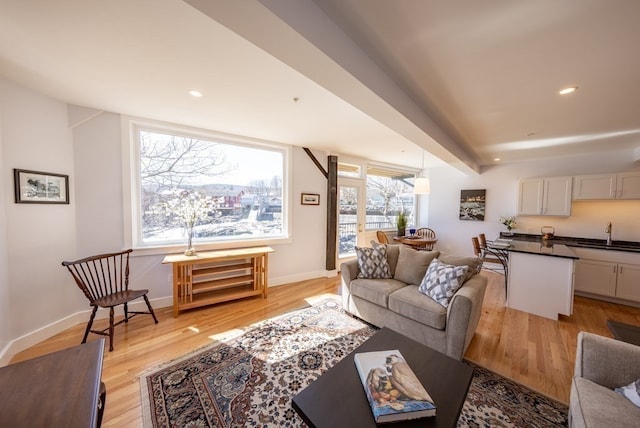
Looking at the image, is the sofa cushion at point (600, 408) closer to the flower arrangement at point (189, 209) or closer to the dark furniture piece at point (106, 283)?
the dark furniture piece at point (106, 283)

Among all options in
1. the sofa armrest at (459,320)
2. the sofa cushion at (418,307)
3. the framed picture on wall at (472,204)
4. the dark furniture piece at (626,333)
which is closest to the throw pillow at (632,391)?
the dark furniture piece at (626,333)

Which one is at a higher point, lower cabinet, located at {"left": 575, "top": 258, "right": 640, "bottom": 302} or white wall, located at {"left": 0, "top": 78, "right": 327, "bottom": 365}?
white wall, located at {"left": 0, "top": 78, "right": 327, "bottom": 365}

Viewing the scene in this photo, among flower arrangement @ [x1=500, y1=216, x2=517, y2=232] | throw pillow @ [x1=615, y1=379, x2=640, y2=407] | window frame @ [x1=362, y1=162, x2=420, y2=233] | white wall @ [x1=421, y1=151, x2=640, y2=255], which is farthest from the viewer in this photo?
window frame @ [x1=362, y1=162, x2=420, y2=233]

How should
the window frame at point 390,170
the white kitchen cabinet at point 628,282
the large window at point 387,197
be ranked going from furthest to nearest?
the large window at point 387,197, the window frame at point 390,170, the white kitchen cabinet at point 628,282

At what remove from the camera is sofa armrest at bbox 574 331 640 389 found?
4.00 ft

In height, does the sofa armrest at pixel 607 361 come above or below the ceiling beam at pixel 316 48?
below

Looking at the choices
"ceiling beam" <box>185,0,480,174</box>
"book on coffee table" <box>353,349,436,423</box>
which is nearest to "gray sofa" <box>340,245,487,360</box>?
"book on coffee table" <box>353,349,436,423</box>

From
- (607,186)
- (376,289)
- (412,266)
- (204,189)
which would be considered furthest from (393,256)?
(607,186)

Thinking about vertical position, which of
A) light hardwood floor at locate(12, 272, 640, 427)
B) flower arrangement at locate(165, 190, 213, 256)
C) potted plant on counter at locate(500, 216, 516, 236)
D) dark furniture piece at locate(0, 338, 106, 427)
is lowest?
light hardwood floor at locate(12, 272, 640, 427)

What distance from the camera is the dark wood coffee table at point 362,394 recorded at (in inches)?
41.1

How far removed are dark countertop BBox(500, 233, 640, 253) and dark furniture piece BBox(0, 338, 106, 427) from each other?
5.28 m

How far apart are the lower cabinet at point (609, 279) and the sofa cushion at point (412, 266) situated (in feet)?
9.26

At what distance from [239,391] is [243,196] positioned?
2.66m

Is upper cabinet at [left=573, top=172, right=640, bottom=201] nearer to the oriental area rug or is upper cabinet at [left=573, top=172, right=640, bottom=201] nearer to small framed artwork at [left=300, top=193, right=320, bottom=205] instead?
the oriental area rug
